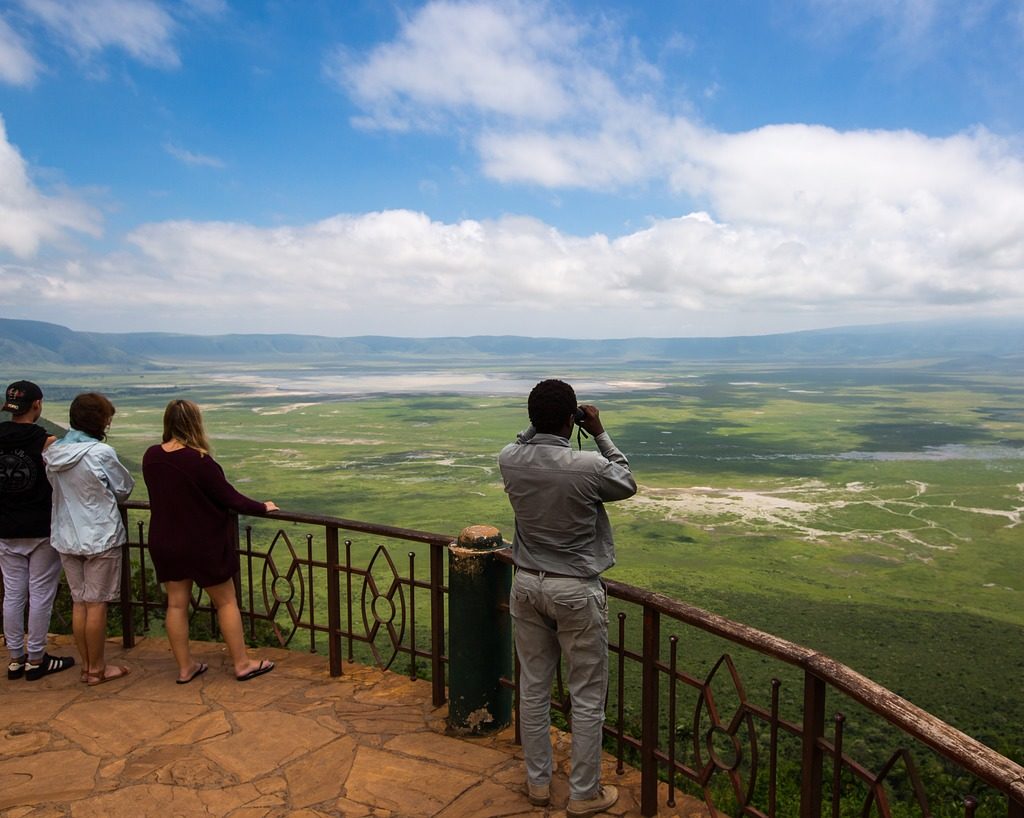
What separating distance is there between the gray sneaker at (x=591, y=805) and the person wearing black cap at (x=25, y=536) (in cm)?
352

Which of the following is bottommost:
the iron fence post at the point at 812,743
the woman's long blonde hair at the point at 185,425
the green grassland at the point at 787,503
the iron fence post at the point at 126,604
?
the green grassland at the point at 787,503

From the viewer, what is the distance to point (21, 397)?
15.1 ft

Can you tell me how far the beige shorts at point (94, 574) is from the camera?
462 cm

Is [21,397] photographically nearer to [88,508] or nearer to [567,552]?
[88,508]

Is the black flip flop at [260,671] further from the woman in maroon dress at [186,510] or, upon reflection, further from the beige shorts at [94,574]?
the beige shorts at [94,574]

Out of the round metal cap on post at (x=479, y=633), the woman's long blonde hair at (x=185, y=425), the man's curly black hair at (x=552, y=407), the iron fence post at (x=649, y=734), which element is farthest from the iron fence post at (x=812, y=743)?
the woman's long blonde hair at (x=185, y=425)

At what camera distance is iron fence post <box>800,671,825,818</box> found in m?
2.76

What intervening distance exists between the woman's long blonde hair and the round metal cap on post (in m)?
1.62

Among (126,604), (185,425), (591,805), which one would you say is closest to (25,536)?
(126,604)

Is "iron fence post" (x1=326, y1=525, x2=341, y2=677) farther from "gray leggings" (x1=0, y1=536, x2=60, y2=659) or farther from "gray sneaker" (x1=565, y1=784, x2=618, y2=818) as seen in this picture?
"gray sneaker" (x1=565, y1=784, x2=618, y2=818)

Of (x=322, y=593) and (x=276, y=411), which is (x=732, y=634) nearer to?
(x=322, y=593)

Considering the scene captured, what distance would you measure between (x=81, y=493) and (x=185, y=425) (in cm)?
80

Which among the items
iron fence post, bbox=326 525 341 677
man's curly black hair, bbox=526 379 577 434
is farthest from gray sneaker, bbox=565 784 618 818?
iron fence post, bbox=326 525 341 677

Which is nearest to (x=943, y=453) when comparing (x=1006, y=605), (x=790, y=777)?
(x=1006, y=605)
